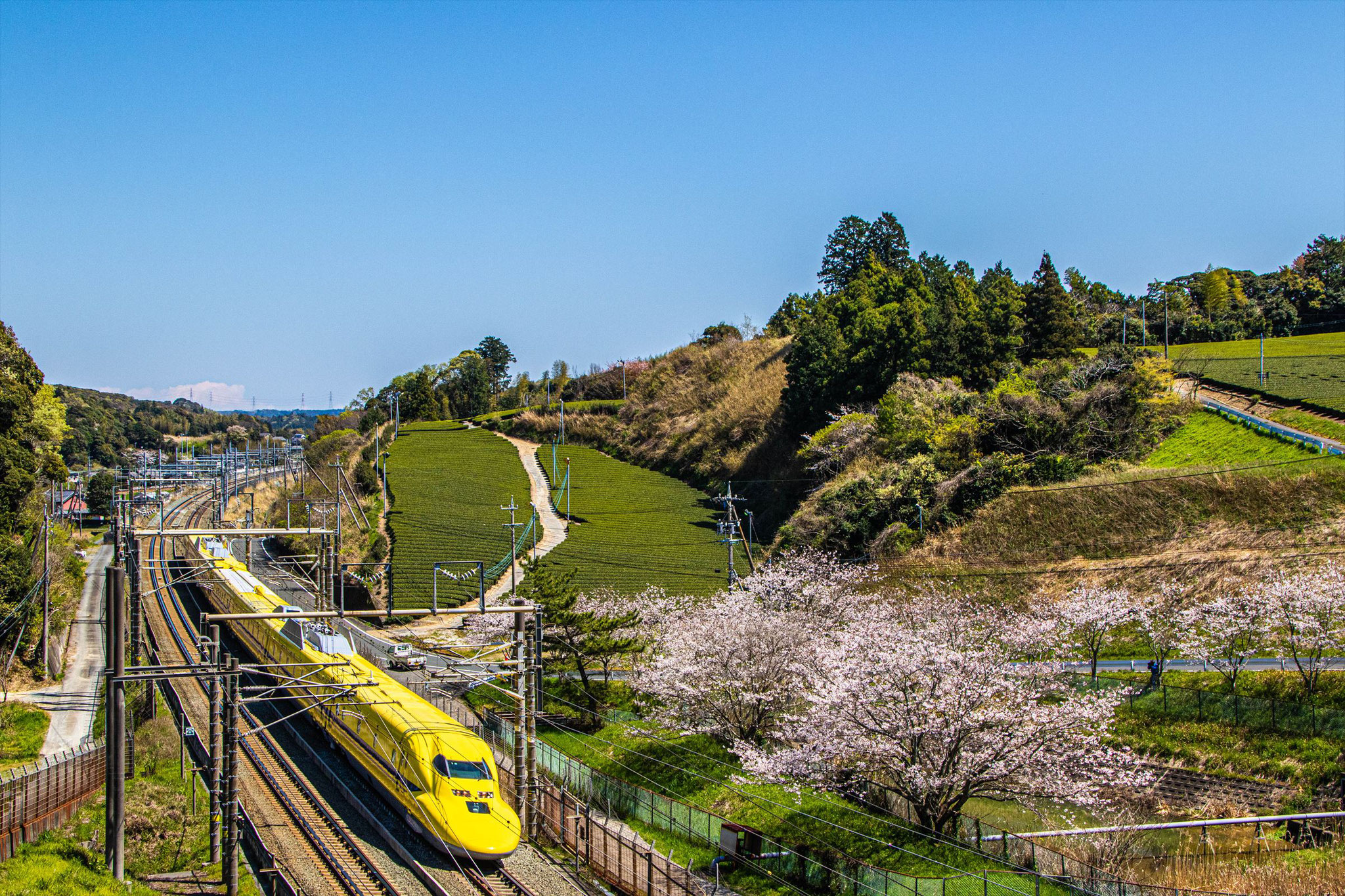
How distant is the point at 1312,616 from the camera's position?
29594 mm

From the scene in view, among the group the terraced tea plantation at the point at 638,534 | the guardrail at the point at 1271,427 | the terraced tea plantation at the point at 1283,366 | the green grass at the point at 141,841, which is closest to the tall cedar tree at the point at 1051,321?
the terraced tea plantation at the point at 1283,366

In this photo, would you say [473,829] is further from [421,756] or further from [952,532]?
[952,532]

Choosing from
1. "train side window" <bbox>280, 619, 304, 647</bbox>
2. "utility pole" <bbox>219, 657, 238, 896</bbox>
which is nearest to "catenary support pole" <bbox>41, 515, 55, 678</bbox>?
"train side window" <bbox>280, 619, 304, 647</bbox>

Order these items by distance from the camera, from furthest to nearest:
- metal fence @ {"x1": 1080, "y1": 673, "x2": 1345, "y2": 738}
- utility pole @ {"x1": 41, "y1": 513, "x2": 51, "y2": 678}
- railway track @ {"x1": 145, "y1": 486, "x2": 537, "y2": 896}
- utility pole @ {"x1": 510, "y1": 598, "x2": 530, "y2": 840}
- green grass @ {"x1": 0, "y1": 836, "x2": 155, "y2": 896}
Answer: utility pole @ {"x1": 41, "y1": 513, "x2": 51, "y2": 678} → metal fence @ {"x1": 1080, "y1": 673, "x2": 1345, "y2": 738} → utility pole @ {"x1": 510, "y1": 598, "x2": 530, "y2": 840} → railway track @ {"x1": 145, "y1": 486, "x2": 537, "y2": 896} → green grass @ {"x1": 0, "y1": 836, "x2": 155, "y2": 896}

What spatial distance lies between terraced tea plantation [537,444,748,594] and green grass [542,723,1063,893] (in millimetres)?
17687

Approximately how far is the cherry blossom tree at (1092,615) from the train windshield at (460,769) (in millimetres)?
20691

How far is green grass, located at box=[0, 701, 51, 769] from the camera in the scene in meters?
31.1

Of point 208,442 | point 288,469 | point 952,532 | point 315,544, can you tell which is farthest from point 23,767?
point 208,442

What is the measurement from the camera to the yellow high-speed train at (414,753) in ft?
69.9

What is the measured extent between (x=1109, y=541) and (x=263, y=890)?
117 ft

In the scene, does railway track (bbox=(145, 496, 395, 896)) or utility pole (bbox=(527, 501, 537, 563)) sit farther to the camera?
utility pole (bbox=(527, 501, 537, 563))

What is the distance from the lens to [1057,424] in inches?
2047

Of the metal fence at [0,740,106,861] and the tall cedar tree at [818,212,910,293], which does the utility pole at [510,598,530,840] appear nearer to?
the metal fence at [0,740,106,861]

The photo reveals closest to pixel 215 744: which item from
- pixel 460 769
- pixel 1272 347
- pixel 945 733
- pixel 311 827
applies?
pixel 460 769
